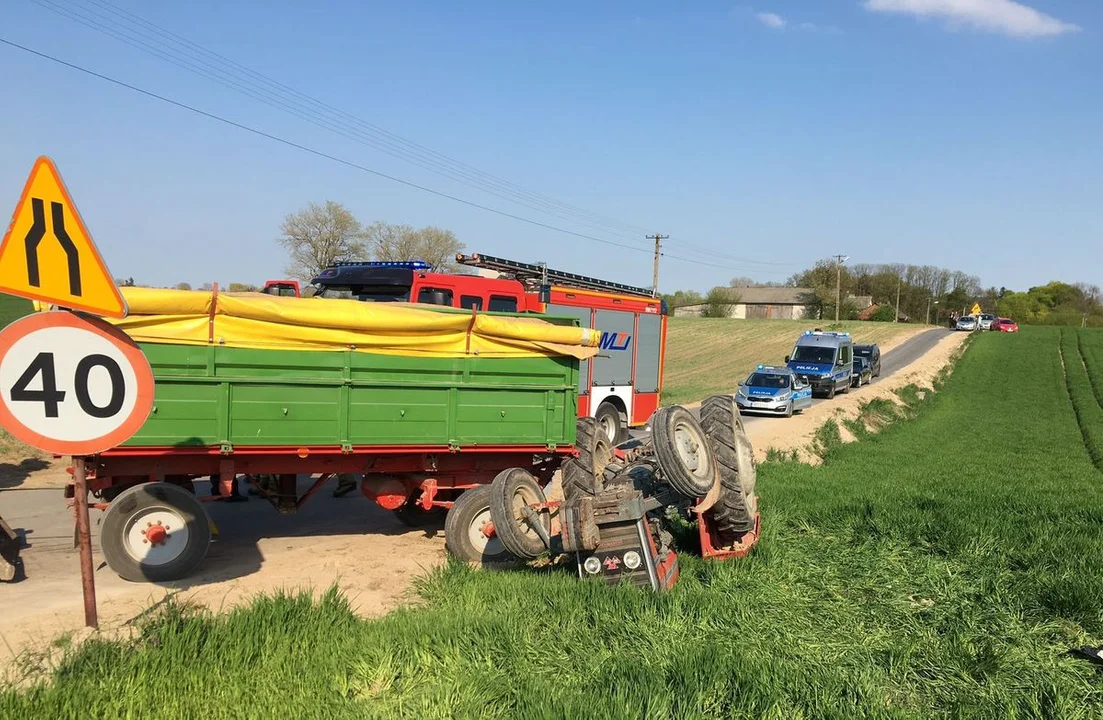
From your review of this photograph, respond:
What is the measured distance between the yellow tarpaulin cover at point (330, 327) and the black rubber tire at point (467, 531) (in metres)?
1.47

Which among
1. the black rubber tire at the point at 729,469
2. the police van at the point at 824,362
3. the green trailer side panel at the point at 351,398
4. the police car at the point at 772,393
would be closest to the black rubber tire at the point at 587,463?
the green trailer side panel at the point at 351,398

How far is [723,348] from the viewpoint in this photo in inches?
2271

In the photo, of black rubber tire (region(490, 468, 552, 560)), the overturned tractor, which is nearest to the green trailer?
black rubber tire (region(490, 468, 552, 560))

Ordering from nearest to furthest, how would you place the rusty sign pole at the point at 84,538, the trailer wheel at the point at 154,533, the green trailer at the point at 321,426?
the rusty sign pole at the point at 84,538
the trailer wheel at the point at 154,533
the green trailer at the point at 321,426

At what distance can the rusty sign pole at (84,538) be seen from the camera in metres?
4.68

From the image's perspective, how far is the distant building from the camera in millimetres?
97188

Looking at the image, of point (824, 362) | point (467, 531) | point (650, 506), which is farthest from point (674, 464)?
point (824, 362)

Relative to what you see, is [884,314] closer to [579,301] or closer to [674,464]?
[579,301]

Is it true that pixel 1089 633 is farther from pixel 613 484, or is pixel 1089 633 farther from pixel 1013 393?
pixel 1013 393

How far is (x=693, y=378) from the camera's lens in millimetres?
40375

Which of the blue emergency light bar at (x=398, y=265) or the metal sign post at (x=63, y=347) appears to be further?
the blue emergency light bar at (x=398, y=265)

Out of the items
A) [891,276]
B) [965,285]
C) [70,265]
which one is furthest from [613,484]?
[965,285]

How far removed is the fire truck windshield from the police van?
20026 millimetres

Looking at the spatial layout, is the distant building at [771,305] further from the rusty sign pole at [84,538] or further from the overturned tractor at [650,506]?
the rusty sign pole at [84,538]
